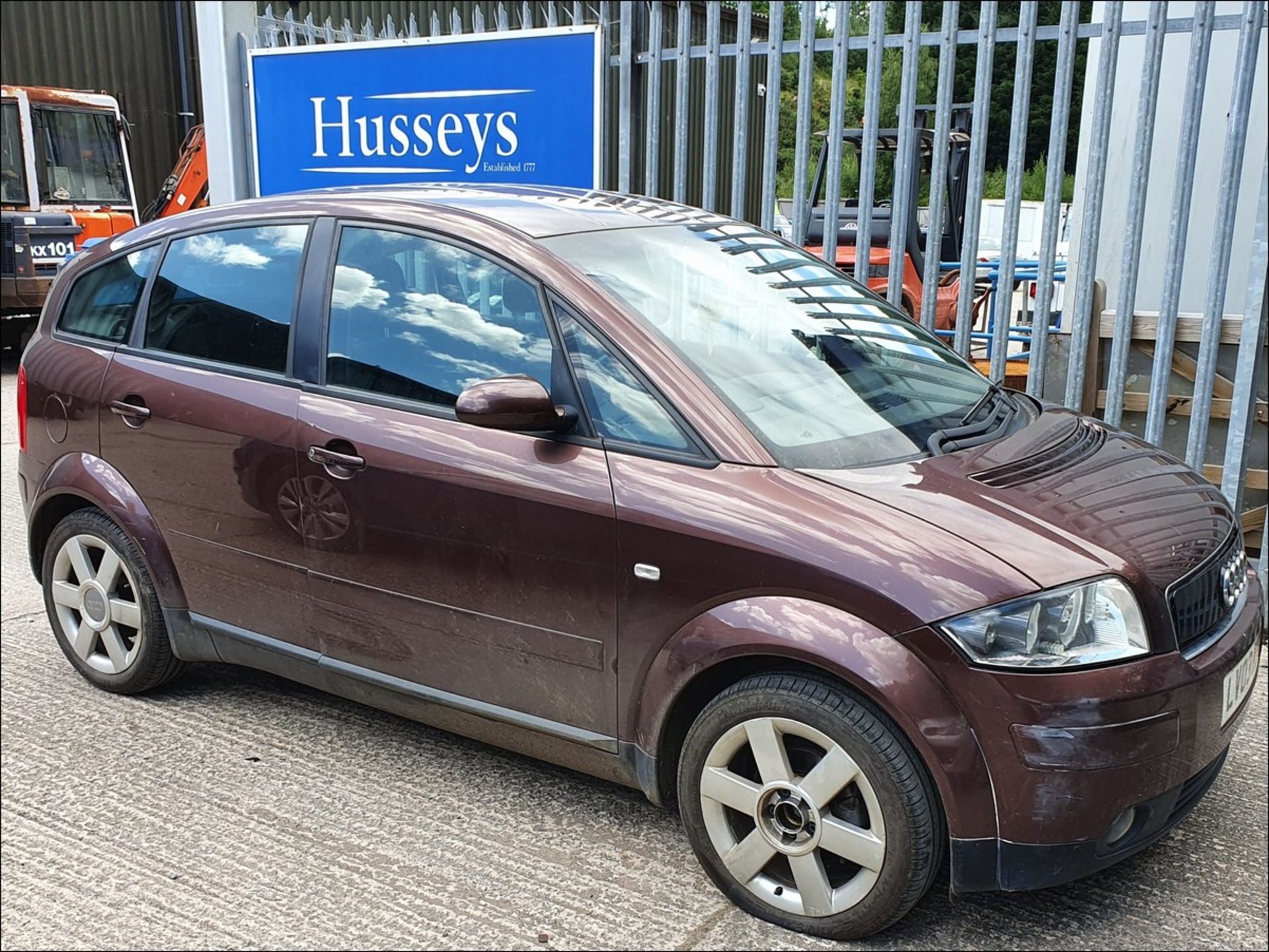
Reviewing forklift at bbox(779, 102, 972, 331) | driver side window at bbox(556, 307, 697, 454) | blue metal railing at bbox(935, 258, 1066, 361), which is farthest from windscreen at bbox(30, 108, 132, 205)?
driver side window at bbox(556, 307, 697, 454)

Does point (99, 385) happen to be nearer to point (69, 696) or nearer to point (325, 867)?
point (69, 696)

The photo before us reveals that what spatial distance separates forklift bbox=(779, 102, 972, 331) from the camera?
7629mm

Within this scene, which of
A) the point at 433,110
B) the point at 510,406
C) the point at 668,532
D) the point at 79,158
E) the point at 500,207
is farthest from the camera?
the point at 79,158

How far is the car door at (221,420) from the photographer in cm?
349

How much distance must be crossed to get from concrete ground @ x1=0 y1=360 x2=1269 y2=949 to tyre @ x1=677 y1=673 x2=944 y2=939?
0.35ft

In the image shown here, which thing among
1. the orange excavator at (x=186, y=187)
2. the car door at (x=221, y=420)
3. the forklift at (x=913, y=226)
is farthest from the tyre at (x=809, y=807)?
the orange excavator at (x=186, y=187)

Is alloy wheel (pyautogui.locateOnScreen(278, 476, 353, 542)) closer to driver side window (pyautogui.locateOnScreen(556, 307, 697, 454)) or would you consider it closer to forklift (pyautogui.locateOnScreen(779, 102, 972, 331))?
driver side window (pyautogui.locateOnScreen(556, 307, 697, 454))

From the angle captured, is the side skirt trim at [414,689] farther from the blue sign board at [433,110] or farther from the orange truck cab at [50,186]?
the orange truck cab at [50,186]

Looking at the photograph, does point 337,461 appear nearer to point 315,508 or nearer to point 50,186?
point 315,508

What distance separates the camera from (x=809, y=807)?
2650 millimetres

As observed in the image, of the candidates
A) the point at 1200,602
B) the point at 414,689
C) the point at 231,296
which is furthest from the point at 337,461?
the point at 1200,602

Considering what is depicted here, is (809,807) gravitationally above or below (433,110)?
below

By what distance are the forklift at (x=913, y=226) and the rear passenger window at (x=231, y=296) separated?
4016 mm

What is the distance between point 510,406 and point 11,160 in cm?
1351
